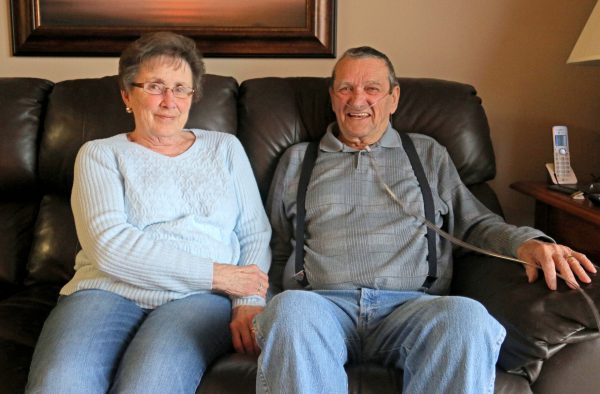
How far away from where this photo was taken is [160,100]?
1523mm

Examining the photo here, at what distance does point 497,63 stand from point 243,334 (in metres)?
1.36

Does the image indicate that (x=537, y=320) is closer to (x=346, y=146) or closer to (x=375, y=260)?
(x=375, y=260)

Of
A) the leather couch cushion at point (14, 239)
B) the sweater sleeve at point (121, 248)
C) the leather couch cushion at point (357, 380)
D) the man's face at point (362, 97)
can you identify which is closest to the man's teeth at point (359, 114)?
the man's face at point (362, 97)

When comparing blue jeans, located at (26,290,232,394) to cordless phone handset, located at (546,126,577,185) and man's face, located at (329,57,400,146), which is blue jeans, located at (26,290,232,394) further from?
cordless phone handset, located at (546,126,577,185)

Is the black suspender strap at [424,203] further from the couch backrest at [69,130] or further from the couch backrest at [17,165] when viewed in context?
the couch backrest at [17,165]

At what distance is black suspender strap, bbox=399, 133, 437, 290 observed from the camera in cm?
153

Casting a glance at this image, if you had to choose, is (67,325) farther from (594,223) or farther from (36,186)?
(594,223)

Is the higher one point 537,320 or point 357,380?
point 537,320

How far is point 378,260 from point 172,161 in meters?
0.56

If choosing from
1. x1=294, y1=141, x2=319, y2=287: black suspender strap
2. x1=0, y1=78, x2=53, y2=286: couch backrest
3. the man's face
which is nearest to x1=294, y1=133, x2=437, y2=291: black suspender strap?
x1=294, y1=141, x2=319, y2=287: black suspender strap

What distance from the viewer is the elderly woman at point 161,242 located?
4.12 feet

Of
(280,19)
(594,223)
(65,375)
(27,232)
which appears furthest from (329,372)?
(280,19)

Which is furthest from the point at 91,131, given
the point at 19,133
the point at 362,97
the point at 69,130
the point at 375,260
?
the point at 375,260

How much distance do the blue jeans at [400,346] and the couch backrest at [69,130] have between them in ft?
2.50
